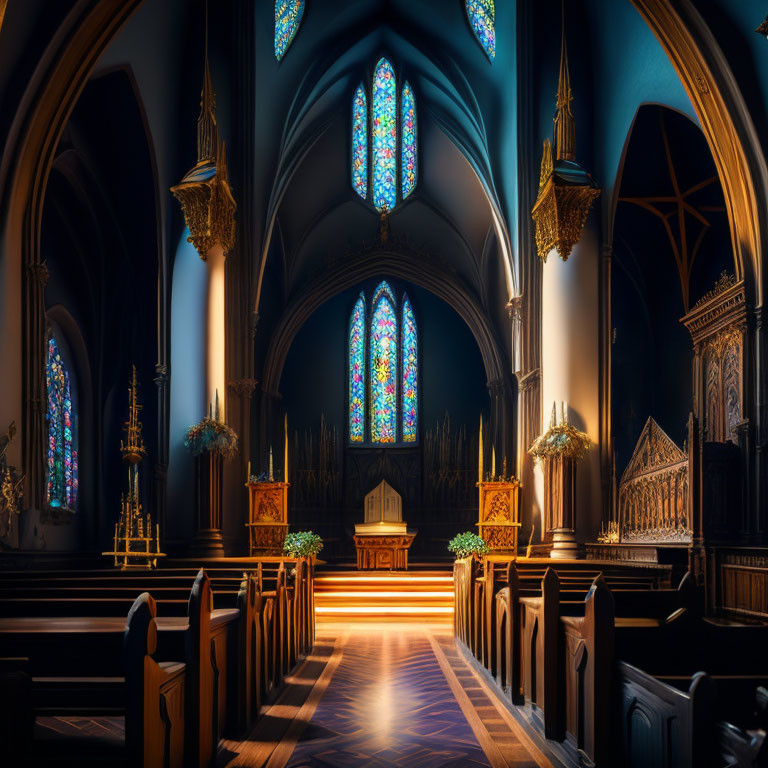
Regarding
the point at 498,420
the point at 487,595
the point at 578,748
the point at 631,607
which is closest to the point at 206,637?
the point at 578,748

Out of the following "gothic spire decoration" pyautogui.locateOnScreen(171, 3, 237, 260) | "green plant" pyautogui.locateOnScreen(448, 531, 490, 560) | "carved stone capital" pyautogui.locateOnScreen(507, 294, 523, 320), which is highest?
"gothic spire decoration" pyautogui.locateOnScreen(171, 3, 237, 260)

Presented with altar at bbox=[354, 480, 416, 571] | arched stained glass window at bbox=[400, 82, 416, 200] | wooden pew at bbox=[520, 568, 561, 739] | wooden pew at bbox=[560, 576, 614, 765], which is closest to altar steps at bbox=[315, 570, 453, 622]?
altar at bbox=[354, 480, 416, 571]

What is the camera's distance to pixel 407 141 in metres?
22.8

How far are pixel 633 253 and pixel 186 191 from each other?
10.9 metres

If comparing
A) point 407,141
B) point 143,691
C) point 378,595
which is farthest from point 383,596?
point 407,141

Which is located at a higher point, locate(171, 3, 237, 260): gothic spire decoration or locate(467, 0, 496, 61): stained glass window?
locate(467, 0, 496, 61): stained glass window

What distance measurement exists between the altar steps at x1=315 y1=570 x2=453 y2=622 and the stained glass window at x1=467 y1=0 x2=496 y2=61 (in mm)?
10638

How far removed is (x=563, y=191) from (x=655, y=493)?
458cm

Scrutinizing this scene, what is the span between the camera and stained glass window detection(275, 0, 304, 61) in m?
17.7

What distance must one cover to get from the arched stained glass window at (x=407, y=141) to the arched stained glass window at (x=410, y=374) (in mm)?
3319

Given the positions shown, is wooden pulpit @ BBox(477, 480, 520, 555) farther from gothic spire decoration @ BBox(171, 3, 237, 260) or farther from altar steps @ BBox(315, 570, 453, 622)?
gothic spire decoration @ BBox(171, 3, 237, 260)

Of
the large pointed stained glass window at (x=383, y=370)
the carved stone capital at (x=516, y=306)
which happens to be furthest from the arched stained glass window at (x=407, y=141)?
the carved stone capital at (x=516, y=306)

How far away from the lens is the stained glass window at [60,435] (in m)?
18.7

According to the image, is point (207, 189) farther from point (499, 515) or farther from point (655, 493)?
point (655, 493)
